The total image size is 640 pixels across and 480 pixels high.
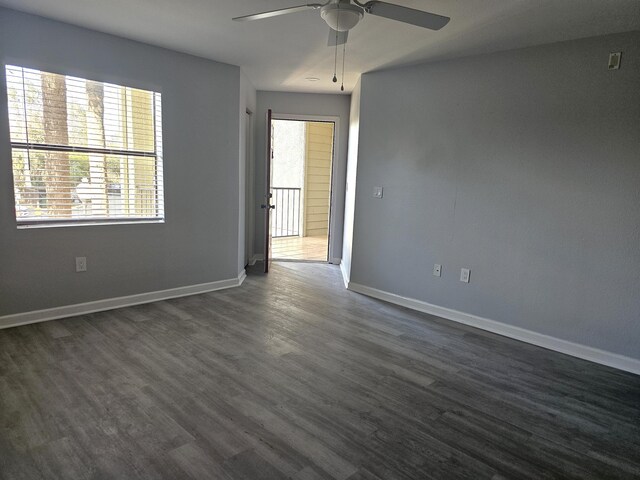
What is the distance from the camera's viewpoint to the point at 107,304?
11.6ft

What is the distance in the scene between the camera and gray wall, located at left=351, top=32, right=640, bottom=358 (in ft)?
9.16

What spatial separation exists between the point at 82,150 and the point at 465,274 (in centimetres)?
364

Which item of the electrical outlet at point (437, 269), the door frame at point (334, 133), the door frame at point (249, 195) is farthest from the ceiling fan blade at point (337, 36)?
the door frame at point (334, 133)

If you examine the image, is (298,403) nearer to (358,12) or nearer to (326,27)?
(358,12)

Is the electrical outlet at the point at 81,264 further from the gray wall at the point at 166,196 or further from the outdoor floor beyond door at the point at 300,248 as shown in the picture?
the outdoor floor beyond door at the point at 300,248

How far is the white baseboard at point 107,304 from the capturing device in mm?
3100

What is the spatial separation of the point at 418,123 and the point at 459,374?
242 centimetres

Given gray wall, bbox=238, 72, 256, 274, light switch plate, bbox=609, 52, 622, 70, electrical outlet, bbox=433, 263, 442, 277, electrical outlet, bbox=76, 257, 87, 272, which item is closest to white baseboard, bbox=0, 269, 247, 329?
electrical outlet, bbox=76, 257, 87, 272

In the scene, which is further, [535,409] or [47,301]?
[47,301]

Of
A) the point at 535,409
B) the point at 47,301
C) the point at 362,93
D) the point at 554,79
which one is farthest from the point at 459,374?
the point at 47,301

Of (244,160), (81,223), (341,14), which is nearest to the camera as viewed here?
(341,14)

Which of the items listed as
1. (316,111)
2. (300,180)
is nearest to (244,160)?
(316,111)

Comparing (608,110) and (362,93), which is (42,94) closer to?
(362,93)

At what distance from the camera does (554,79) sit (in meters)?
2.98
